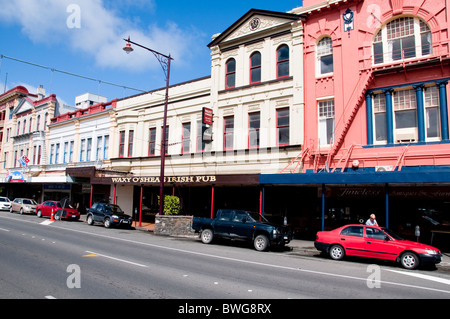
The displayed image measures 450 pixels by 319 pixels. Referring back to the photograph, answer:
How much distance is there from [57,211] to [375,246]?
2302cm

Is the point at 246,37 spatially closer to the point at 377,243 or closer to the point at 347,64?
the point at 347,64

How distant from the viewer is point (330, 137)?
18.3m

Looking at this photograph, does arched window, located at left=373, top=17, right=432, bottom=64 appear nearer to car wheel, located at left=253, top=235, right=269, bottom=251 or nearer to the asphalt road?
the asphalt road

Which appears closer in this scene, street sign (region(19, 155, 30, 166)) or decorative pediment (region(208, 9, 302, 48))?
decorative pediment (region(208, 9, 302, 48))

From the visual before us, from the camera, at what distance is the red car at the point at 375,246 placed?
1073 cm

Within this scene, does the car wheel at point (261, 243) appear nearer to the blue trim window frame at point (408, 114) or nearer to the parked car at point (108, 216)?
the blue trim window frame at point (408, 114)

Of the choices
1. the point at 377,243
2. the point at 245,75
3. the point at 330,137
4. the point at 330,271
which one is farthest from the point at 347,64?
the point at 330,271

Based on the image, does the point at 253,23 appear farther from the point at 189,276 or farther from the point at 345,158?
the point at 189,276

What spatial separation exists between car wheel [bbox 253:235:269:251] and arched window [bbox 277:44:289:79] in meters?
10.7

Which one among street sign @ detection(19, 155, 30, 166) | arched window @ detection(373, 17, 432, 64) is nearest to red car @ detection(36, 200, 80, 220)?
street sign @ detection(19, 155, 30, 166)

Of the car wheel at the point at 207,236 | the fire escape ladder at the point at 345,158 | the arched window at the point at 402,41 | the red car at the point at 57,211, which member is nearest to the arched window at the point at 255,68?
the arched window at the point at 402,41

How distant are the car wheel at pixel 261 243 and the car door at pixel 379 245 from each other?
12.5ft

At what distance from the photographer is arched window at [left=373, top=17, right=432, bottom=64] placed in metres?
16.2

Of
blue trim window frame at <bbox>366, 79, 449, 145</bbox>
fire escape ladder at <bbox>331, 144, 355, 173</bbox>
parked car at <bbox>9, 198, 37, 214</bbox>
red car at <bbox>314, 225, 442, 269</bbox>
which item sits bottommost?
red car at <bbox>314, 225, 442, 269</bbox>
